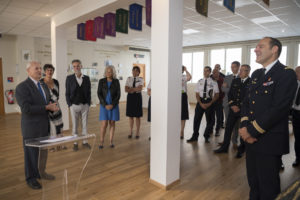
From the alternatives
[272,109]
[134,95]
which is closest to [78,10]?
[134,95]

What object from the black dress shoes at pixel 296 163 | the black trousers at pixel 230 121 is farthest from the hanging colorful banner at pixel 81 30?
the black dress shoes at pixel 296 163

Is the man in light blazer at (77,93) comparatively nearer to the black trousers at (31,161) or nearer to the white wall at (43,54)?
the black trousers at (31,161)

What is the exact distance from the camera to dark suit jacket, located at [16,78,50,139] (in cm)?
248

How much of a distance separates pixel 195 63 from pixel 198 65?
0.25 m

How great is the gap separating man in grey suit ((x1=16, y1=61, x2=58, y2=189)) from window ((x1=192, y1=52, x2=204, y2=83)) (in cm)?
1087

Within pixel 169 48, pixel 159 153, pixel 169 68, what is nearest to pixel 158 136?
pixel 159 153

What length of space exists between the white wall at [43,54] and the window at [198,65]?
3893 millimetres

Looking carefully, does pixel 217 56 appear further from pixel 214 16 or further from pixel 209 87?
pixel 209 87

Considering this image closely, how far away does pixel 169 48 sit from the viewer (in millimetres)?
2592

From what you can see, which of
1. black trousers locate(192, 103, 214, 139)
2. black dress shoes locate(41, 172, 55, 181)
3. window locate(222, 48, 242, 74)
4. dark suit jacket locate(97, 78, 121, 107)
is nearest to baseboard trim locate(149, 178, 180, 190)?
black dress shoes locate(41, 172, 55, 181)

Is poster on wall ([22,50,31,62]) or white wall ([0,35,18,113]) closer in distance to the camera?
white wall ([0,35,18,113])

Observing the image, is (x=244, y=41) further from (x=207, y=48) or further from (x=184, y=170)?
(x=184, y=170)

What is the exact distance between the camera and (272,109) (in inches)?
71.5

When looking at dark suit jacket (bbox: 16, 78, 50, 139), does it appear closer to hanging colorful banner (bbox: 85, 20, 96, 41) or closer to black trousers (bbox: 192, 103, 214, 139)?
black trousers (bbox: 192, 103, 214, 139)
